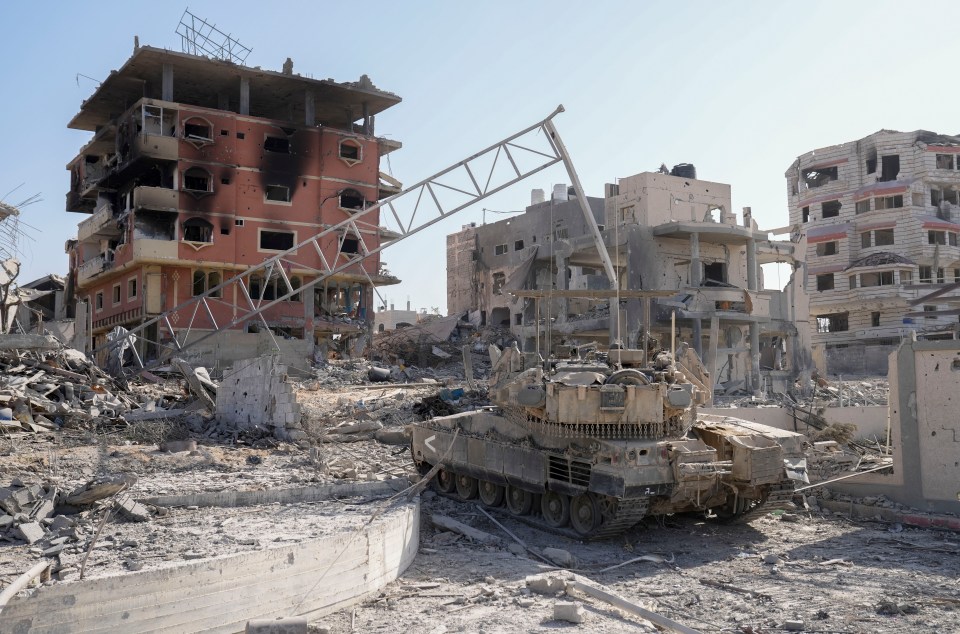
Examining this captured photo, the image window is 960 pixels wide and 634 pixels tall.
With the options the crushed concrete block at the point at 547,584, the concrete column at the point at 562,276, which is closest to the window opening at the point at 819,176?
the concrete column at the point at 562,276

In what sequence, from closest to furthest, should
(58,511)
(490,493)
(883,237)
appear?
(58,511)
(490,493)
(883,237)

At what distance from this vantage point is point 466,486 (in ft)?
48.3

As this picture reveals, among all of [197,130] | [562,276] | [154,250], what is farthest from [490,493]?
[197,130]

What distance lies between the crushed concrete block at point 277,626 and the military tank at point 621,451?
200 inches

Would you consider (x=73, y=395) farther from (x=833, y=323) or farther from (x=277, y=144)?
(x=833, y=323)

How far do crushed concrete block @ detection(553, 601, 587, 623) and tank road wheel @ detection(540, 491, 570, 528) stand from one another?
4.41m

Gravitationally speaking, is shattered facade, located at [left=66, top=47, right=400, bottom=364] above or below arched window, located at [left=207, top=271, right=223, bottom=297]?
above

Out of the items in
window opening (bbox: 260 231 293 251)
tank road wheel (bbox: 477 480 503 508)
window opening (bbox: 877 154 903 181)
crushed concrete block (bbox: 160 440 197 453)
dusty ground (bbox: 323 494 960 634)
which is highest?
window opening (bbox: 877 154 903 181)

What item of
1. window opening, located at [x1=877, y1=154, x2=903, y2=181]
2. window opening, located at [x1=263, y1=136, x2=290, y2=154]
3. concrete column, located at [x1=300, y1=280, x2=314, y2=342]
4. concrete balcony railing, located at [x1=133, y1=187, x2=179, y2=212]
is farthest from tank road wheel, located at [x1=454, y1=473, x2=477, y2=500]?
window opening, located at [x1=877, y1=154, x2=903, y2=181]

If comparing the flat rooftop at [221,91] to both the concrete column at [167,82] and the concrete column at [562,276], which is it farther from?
the concrete column at [562,276]

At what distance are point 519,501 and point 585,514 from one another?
1.58 meters

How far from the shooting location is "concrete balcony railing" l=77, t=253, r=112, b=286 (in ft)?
143

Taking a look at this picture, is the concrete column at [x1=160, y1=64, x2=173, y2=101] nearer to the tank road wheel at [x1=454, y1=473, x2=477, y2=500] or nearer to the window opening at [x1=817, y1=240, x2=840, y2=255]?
the tank road wheel at [x1=454, y1=473, x2=477, y2=500]

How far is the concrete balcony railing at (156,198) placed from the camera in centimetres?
3912
